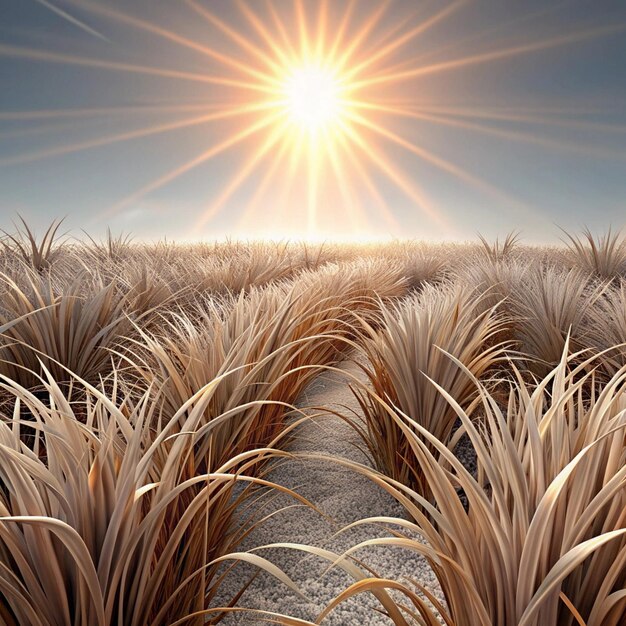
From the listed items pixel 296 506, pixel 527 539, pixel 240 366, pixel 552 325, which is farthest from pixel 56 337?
pixel 552 325

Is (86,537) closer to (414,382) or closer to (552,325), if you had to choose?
(414,382)

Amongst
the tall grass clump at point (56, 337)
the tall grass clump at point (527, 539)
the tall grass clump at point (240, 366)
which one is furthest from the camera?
the tall grass clump at point (56, 337)

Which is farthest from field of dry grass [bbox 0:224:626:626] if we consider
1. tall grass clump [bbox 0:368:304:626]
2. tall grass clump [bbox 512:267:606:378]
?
tall grass clump [bbox 512:267:606:378]

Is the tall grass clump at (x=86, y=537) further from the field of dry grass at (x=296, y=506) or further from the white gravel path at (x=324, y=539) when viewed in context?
the white gravel path at (x=324, y=539)

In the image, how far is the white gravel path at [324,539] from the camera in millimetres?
809

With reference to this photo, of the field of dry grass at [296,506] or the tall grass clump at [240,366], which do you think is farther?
the tall grass clump at [240,366]

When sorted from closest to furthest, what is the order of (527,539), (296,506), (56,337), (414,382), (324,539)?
(527,539) < (296,506) < (324,539) < (414,382) < (56,337)

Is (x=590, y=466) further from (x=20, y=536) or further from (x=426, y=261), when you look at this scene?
(x=426, y=261)

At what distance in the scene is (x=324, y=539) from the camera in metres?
1.00

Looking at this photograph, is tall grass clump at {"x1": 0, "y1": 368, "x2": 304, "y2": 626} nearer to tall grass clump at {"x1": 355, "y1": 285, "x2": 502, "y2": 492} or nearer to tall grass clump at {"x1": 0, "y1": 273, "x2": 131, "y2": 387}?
tall grass clump at {"x1": 355, "y1": 285, "x2": 502, "y2": 492}

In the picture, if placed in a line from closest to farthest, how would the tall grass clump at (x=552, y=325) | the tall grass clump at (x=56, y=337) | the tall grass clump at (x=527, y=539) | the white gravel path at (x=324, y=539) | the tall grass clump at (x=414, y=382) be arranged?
the tall grass clump at (x=527, y=539) < the white gravel path at (x=324, y=539) < the tall grass clump at (x=414, y=382) < the tall grass clump at (x=56, y=337) < the tall grass clump at (x=552, y=325)

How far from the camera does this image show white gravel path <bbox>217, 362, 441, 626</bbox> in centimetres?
81

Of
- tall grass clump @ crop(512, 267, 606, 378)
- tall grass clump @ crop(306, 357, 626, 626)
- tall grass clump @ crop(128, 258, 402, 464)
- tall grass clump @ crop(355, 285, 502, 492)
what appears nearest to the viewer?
tall grass clump @ crop(306, 357, 626, 626)

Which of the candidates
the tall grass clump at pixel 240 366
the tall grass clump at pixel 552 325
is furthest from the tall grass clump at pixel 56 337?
the tall grass clump at pixel 552 325
